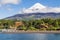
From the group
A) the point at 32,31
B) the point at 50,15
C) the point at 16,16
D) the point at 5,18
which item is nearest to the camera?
the point at 32,31

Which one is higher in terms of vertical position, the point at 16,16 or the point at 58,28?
the point at 16,16

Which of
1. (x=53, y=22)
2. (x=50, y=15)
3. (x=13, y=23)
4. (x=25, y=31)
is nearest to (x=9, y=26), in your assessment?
(x=13, y=23)

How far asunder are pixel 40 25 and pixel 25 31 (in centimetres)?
139

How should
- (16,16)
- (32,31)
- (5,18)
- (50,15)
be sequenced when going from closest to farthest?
(32,31) < (5,18) < (16,16) < (50,15)

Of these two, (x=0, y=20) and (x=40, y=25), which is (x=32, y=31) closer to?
(x=40, y=25)

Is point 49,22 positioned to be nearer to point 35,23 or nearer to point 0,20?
point 35,23

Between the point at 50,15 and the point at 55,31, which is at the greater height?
the point at 50,15

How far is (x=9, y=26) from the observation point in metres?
13.8

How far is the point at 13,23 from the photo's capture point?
13.6 meters

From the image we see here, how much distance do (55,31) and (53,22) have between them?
81 cm

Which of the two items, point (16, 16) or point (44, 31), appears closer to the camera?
point (44, 31)

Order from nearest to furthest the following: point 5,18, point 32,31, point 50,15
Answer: point 32,31 < point 5,18 < point 50,15

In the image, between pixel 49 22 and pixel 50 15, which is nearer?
pixel 49 22

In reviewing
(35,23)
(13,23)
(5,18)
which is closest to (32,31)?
(35,23)
